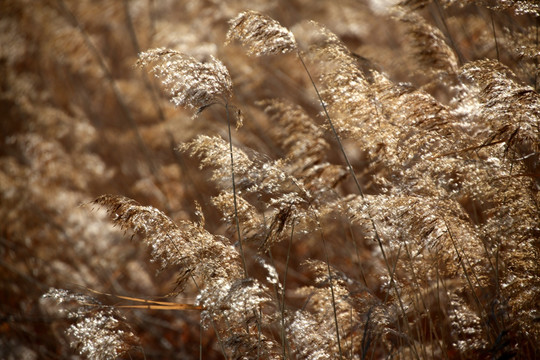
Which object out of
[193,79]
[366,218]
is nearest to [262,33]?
[193,79]

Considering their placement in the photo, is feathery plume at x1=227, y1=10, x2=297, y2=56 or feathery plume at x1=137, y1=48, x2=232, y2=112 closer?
feathery plume at x1=137, y1=48, x2=232, y2=112

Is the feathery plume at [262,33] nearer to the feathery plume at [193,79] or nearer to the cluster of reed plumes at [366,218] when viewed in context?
the cluster of reed plumes at [366,218]

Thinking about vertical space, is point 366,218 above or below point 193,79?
below

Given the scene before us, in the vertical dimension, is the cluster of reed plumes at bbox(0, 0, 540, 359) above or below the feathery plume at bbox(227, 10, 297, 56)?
below

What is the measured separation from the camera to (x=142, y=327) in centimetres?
401

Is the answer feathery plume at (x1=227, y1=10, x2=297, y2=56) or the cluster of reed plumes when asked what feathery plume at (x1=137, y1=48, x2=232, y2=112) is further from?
feathery plume at (x1=227, y1=10, x2=297, y2=56)

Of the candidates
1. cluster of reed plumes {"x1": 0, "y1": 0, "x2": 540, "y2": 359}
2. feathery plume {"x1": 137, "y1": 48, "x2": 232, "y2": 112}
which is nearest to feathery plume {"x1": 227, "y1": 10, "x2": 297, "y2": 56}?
Result: cluster of reed plumes {"x1": 0, "y1": 0, "x2": 540, "y2": 359}

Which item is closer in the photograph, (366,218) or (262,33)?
(366,218)

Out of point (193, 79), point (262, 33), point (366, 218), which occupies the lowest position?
point (366, 218)

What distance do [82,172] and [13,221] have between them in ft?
3.12

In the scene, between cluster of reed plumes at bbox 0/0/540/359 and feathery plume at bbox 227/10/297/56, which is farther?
feathery plume at bbox 227/10/297/56

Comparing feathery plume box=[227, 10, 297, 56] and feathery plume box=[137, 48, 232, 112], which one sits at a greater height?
feathery plume box=[227, 10, 297, 56]

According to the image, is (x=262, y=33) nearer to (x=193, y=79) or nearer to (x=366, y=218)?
(x=193, y=79)

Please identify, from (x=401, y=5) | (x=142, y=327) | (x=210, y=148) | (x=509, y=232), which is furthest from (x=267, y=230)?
(x=142, y=327)
